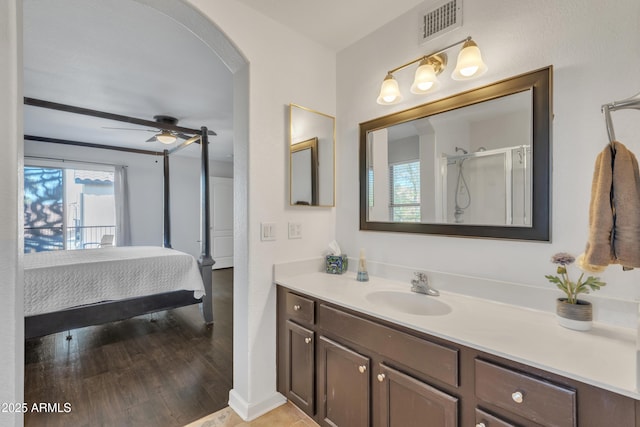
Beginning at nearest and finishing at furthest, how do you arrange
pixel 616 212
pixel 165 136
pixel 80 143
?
pixel 616 212 < pixel 165 136 < pixel 80 143

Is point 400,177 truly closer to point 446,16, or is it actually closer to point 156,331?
point 446,16

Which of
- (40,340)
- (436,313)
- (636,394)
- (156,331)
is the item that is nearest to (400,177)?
(436,313)

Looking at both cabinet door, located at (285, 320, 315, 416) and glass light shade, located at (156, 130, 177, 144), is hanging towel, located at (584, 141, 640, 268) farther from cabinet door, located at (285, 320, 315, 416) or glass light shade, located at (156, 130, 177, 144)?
glass light shade, located at (156, 130, 177, 144)

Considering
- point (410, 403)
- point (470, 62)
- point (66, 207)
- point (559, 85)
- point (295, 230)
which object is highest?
point (470, 62)

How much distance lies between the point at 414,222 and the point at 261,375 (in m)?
1.35

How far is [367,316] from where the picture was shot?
1308 mm

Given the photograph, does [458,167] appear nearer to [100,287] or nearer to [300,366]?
[300,366]

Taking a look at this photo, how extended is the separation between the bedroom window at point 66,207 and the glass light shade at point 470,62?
5.08 meters

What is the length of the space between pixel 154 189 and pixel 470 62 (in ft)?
19.4

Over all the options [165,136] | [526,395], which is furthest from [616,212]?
[165,136]

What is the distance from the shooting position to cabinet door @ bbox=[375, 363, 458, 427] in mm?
1037

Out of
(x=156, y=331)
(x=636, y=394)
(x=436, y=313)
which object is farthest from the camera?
(x=156, y=331)

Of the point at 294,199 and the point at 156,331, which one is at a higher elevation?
the point at 294,199

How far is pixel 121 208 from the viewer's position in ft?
17.1
